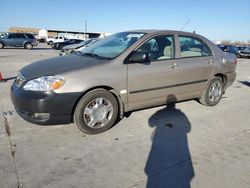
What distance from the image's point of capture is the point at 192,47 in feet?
17.5

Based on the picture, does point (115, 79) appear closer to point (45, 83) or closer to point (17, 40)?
point (45, 83)

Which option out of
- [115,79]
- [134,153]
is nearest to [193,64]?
[115,79]

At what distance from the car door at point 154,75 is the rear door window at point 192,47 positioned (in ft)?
0.88

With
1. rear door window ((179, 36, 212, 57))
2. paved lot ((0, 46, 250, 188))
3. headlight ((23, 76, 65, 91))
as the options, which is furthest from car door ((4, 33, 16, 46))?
headlight ((23, 76, 65, 91))

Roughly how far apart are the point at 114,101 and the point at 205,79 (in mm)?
2331

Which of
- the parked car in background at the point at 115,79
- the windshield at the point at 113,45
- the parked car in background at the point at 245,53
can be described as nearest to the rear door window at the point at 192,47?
the parked car in background at the point at 115,79

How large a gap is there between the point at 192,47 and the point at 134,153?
281 centimetres

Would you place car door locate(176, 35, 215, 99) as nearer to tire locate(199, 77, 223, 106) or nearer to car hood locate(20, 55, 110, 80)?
tire locate(199, 77, 223, 106)

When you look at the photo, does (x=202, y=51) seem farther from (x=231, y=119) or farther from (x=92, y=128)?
(x=92, y=128)

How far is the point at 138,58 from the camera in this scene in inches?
167

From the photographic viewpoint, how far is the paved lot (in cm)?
292

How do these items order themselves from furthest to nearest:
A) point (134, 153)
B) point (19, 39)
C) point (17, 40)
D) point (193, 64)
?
point (19, 39) < point (17, 40) < point (193, 64) < point (134, 153)

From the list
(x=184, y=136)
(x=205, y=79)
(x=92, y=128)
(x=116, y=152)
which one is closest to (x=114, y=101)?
(x=92, y=128)

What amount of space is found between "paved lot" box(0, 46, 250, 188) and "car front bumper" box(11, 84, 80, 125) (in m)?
0.31
